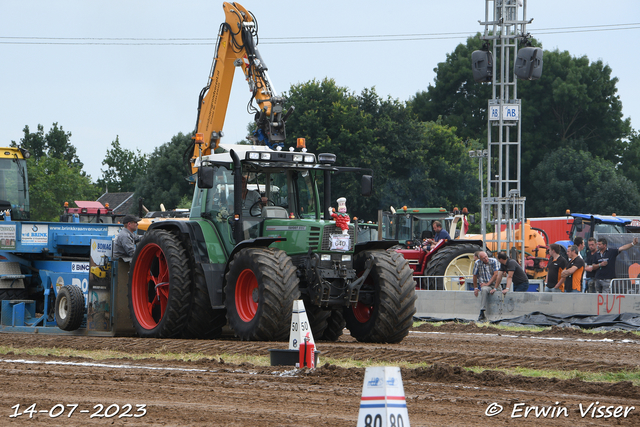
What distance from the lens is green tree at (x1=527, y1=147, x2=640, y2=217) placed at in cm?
5581

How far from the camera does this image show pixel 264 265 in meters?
10.5

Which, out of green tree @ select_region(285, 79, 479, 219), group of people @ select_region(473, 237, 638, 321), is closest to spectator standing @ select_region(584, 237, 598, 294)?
group of people @ select_region(473, 237, 638, 321)

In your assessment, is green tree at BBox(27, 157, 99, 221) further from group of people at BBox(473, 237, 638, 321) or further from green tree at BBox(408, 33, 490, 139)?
group of people at BBox(473, 237, 638, 321)

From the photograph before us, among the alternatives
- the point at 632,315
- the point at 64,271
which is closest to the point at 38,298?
the point at 64,271

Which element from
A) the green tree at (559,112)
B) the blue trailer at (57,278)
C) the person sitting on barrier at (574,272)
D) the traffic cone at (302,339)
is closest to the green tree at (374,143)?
the green tree at (559,112)

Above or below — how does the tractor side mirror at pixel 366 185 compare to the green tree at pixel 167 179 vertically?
below

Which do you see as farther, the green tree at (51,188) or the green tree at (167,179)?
the green tree at (167,179)

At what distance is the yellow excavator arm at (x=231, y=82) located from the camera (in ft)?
48.9

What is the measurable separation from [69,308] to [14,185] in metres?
6.74

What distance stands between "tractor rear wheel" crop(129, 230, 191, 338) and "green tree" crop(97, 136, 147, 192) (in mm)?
75546

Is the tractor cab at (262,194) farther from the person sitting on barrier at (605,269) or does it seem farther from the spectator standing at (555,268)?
the person sitting on barrier at (605,269)

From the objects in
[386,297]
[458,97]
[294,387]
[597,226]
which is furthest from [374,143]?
[294,387]

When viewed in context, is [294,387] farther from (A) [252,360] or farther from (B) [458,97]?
(B) [458,97]

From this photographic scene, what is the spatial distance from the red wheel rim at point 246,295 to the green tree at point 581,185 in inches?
1929
